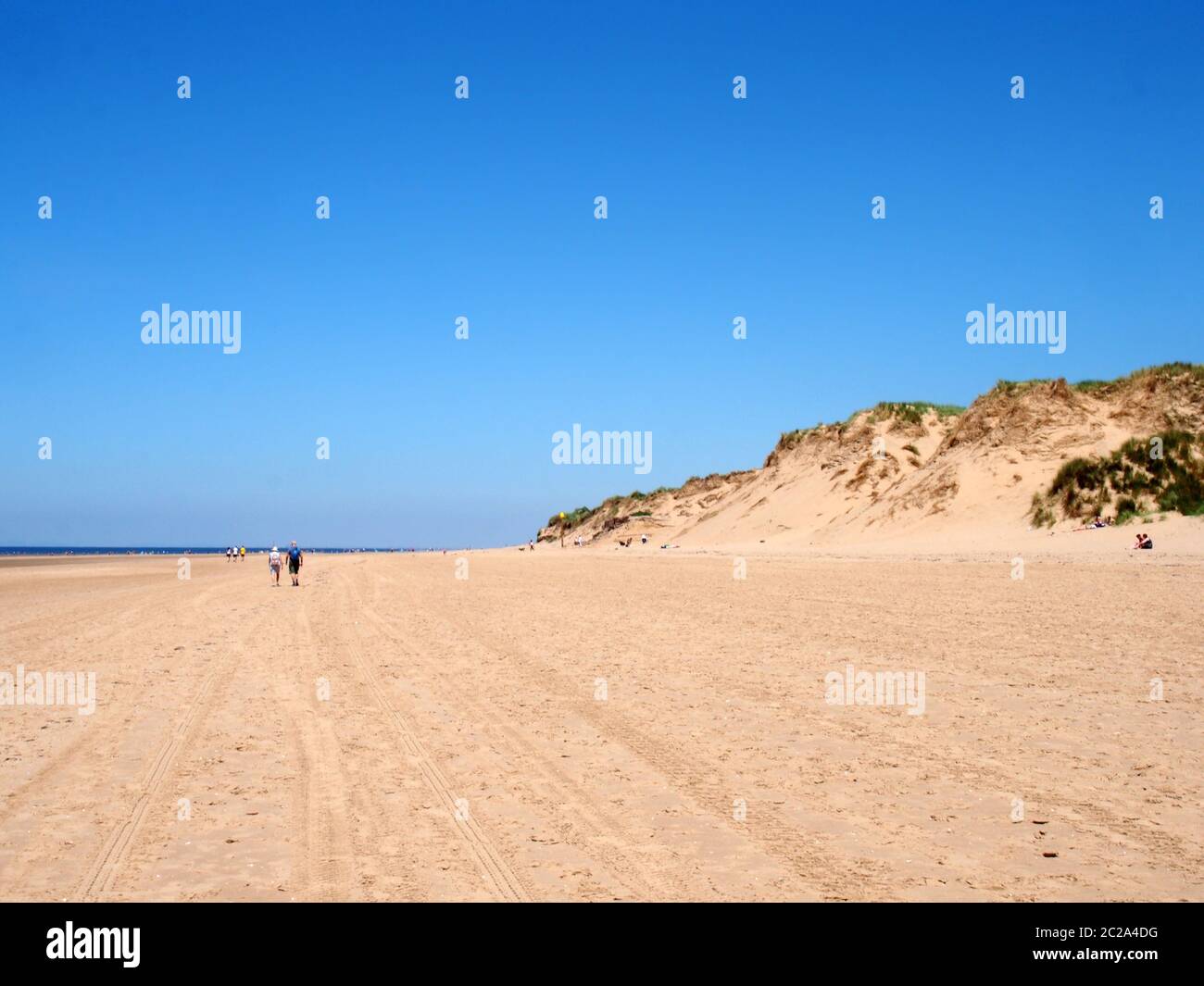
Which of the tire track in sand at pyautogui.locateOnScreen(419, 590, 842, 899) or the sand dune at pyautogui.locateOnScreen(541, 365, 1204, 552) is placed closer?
the tire track in sand at pyautogui.locateOnScreen(419, 590, 842, 899)

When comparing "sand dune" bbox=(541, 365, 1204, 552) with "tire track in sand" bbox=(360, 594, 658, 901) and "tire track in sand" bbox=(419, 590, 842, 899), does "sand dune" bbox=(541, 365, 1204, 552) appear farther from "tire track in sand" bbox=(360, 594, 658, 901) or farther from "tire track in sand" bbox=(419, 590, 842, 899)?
"tire track in sand" bbox=(360, 594, 658, 901)

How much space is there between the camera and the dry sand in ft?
17.2

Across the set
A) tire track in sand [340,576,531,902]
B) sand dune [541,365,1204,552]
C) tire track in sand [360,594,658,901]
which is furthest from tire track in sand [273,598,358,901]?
sand dune [541,365,1204,552]

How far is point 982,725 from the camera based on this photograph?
346 inches

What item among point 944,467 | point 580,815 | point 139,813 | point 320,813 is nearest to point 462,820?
point 580,815

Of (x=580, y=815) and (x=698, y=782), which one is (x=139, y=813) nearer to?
(x=580, y=815)

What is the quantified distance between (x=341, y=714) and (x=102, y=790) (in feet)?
9.39

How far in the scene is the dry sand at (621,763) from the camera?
207 inches

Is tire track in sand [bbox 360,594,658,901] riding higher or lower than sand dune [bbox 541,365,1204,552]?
lower

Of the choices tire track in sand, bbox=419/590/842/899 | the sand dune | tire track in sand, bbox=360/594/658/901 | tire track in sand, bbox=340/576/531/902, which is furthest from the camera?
the sand dune

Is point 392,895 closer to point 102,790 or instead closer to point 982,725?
point 102,790

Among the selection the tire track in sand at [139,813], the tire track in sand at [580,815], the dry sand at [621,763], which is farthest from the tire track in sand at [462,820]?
the tire track in sand at [139,813]
